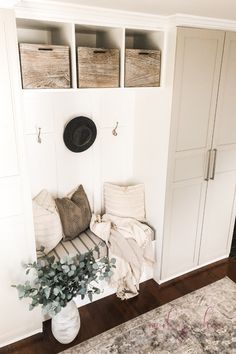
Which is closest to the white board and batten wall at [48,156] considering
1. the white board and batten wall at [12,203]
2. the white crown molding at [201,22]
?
the white board and batten wall at [12,203]

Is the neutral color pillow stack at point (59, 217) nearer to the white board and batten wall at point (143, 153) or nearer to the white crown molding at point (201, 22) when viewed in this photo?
the white board and batten wall at point (143, 153)

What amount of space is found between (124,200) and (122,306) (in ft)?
2.91

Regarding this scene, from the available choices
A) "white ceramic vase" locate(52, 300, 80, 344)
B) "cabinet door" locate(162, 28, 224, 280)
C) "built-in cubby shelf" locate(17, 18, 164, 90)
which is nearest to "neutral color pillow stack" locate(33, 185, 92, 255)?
"white ceramic vase" locate(52, 300, 80, 344)

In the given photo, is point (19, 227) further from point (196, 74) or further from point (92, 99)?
point (196, 74)

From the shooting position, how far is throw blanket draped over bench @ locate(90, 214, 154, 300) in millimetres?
2342

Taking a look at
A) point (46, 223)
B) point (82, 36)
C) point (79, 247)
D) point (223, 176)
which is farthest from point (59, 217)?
point (223, 176)

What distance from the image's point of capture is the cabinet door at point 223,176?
2324mm

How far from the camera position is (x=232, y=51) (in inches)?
89.6

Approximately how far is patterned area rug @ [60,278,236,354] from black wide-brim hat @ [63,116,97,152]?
4.77 feet

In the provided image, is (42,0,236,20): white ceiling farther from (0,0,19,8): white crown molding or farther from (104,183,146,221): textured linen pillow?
(104,183,146,221): textured linen pillow

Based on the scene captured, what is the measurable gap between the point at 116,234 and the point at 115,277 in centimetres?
34

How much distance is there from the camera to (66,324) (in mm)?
2039

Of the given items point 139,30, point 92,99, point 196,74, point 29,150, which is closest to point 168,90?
point 196,74

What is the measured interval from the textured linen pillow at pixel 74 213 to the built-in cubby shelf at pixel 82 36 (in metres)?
0.94
